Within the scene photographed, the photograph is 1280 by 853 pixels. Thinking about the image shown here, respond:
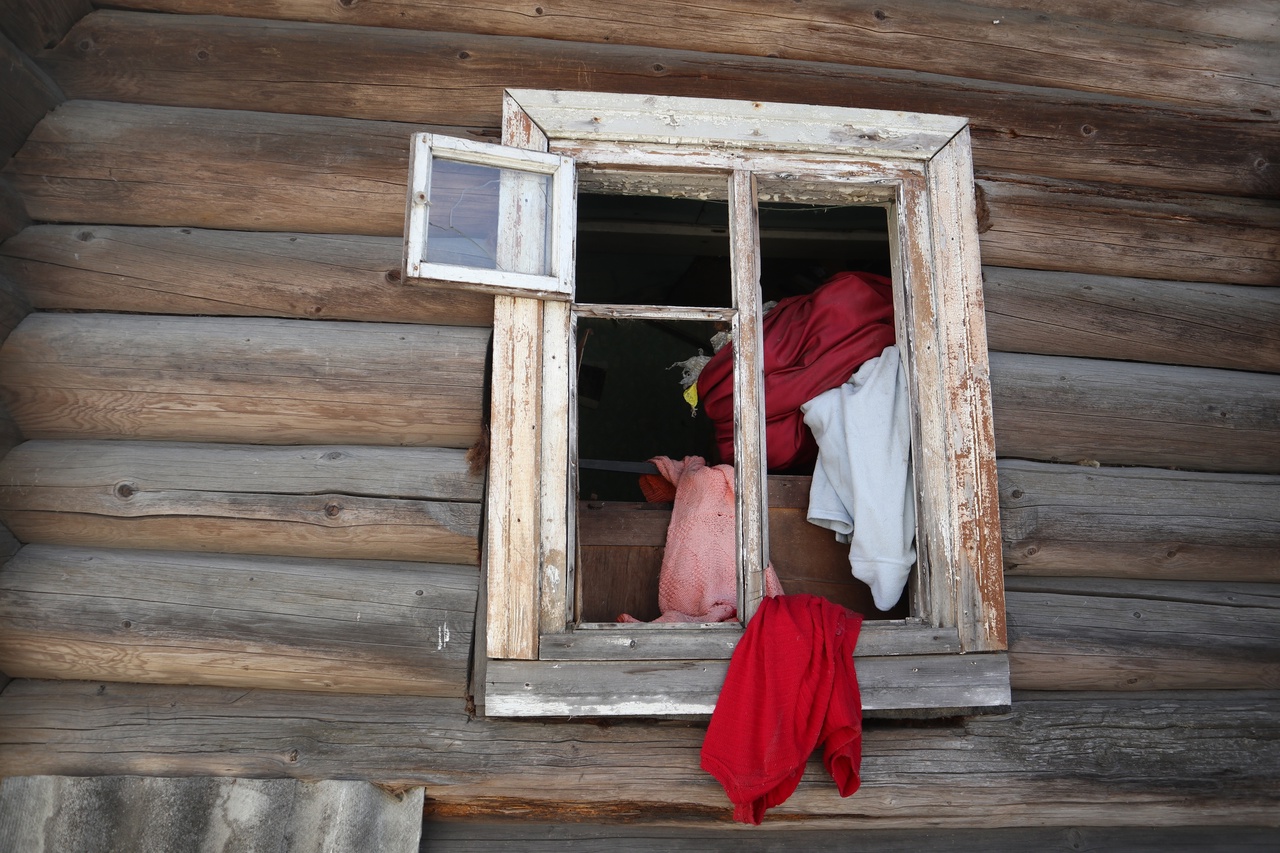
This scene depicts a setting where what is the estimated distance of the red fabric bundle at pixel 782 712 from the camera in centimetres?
200

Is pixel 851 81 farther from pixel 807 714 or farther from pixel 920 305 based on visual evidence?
pixel 807 714

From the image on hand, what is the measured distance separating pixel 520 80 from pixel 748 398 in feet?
3.53

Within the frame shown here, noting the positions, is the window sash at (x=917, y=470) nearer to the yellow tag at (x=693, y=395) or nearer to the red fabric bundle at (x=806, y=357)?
the red fabric bundle at (x=806, y=357)

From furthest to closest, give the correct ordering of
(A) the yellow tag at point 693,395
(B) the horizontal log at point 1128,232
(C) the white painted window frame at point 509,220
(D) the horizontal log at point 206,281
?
(A) the yellow tag at point 693,395, (B) the horizontal log at point 1128,232, (D) the horizontal log at point 206,281, (C) the white painted window frame at point 509,220

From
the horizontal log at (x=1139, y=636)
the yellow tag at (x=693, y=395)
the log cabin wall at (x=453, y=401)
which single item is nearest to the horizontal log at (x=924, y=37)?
the log cabin wall at (x=453, y=401)

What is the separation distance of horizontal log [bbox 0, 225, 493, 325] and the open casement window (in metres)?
0.26

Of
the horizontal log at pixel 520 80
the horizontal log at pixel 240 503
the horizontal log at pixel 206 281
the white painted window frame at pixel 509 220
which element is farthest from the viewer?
the horizontal log at pixel 520 80

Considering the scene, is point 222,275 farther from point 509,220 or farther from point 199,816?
point 199,816

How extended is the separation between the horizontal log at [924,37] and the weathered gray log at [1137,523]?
117cm

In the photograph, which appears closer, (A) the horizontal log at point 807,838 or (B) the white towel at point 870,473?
(A) the horizontal log at point 807,838

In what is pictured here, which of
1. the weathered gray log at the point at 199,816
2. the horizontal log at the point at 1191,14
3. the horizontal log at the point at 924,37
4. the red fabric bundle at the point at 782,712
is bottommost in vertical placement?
the weathered gray log at the point at 199,816

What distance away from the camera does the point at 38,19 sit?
2.32m

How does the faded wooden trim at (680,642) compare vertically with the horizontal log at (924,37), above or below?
below

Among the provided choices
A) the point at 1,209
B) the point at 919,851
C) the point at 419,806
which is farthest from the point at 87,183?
the point at 919,851
